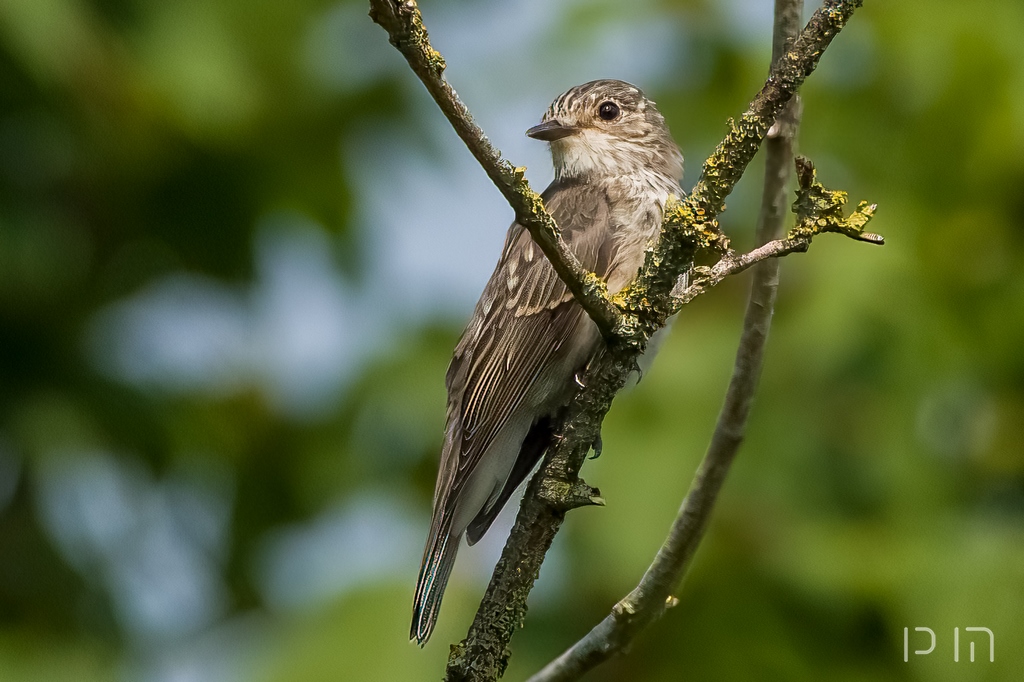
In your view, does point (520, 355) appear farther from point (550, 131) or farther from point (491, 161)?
point (491, 161)

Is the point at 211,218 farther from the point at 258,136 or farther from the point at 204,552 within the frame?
the point at 204,552

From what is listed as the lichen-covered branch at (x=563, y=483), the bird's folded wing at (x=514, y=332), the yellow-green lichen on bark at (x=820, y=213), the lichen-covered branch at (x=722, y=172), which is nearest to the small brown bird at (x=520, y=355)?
the bird's folded wing at (x=514, y=332)

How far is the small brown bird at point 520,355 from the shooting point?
4.46 m

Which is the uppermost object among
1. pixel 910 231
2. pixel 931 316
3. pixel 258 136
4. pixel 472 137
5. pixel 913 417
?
pixel 258 136

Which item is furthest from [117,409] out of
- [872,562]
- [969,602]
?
[969,602]

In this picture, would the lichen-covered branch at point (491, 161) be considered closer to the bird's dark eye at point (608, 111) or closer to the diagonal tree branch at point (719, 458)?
the diagonal tree branch at point (719, 458)

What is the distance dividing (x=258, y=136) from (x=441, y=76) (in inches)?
225

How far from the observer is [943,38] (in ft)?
22.3

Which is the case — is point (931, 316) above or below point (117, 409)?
above

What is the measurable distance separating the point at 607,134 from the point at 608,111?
0.17 m

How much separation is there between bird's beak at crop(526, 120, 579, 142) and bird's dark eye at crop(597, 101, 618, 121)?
0.98 feet

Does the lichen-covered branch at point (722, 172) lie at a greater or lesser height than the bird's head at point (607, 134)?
lesser

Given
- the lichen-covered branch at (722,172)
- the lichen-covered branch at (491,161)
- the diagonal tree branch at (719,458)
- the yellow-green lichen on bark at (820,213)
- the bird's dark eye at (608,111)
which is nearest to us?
the lichen-covered branch at (491,161)

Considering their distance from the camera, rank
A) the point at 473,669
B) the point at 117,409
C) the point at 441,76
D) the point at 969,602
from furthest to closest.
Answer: the point at 117,409 < the point at 969,602 < the point at 473,669 < the point at 441,76
